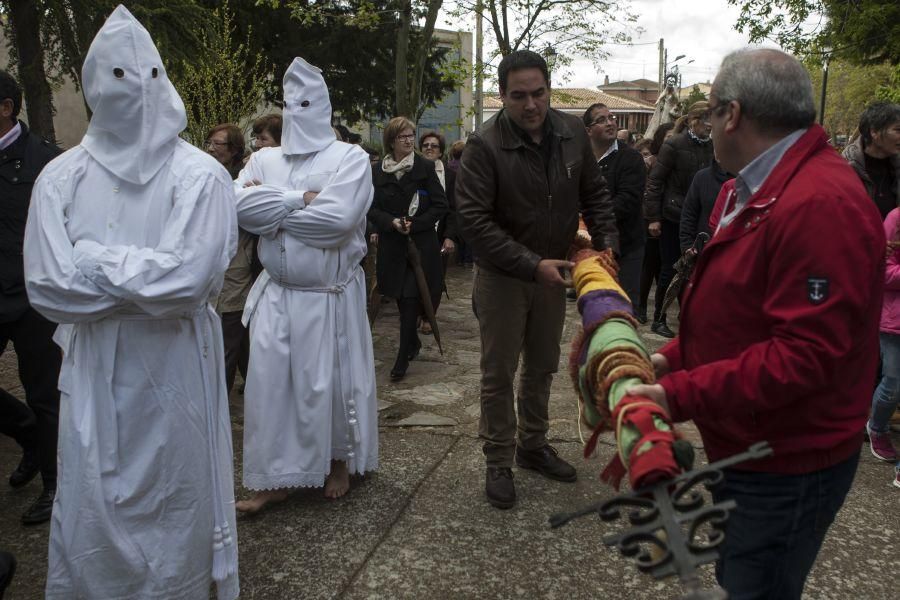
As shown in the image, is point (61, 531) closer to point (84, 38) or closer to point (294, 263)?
point (294, 263)

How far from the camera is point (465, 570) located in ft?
10.7

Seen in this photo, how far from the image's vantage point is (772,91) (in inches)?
72.5

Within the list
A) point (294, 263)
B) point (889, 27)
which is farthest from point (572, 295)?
point (889, 27)

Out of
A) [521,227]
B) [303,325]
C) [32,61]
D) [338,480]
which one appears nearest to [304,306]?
[303,325]

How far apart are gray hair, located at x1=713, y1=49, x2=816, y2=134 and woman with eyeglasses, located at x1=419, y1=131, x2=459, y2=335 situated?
4.95m

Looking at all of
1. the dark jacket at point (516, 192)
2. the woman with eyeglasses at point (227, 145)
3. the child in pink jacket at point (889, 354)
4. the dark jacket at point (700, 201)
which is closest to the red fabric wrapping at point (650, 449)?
the dark jacket at point (516, 192)

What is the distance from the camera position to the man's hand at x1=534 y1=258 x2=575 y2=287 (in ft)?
11.0

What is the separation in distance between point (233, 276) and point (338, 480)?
5.69ft

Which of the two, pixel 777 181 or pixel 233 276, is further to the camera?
pixel 233 276

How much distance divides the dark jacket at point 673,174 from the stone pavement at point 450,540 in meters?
3.17

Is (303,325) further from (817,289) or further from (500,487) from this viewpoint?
(817,289)

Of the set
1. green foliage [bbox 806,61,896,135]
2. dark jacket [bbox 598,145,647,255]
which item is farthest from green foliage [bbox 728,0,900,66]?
green foliage [bbox 806,61,896,135]

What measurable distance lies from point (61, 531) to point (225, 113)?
9.25m

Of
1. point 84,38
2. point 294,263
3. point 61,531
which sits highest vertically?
point 84,38
